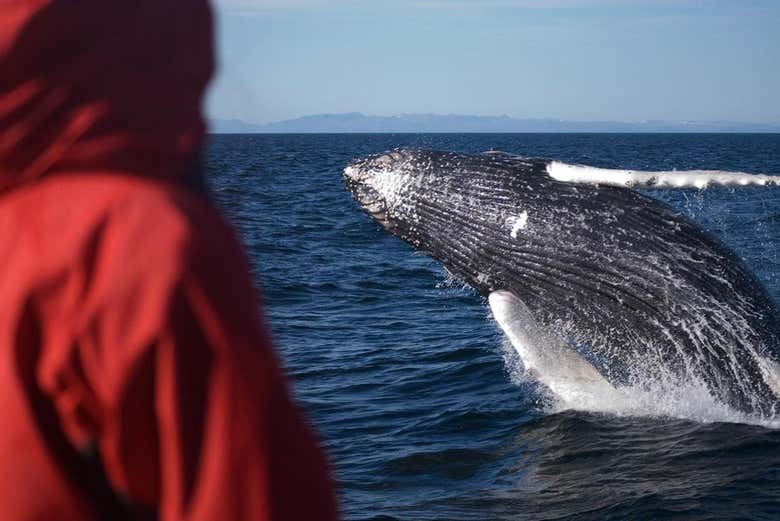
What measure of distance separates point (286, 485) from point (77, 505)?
30 centimetres

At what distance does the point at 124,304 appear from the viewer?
1323 millimetres

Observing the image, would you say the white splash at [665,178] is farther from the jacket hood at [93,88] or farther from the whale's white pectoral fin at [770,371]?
the jacket hood at [93,88]

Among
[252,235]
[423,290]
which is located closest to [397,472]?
[423,290]

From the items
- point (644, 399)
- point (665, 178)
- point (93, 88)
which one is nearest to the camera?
point (93, 88)

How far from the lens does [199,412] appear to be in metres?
1.35

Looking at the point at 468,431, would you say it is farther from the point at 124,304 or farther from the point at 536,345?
the point at 124,304

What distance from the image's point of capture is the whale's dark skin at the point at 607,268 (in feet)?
24.7

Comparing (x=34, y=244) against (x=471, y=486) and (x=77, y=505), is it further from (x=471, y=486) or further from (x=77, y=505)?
(x=471, y=486)

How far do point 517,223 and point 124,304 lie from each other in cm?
676

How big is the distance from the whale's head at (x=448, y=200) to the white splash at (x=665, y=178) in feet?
1.59

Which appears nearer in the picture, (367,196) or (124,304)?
(124,304)

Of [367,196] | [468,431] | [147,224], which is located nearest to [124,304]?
[147,224]

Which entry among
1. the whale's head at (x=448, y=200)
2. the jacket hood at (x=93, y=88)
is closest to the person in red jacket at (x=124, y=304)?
the jacket hood at (x=93, y=88)

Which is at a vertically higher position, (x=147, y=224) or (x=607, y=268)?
(x=147, y=224)
